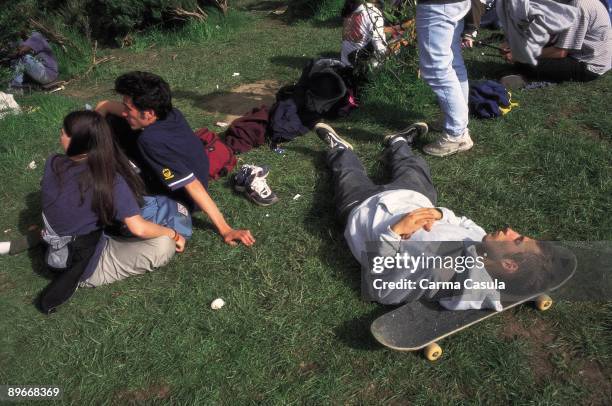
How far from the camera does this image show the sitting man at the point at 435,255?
2.36 meters

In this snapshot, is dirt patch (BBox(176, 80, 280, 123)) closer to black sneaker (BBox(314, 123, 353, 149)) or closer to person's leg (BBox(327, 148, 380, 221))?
black sneaker (BBox(314, 123, 353, 149))

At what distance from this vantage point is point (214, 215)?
3.16 meters

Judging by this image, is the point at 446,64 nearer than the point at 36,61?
Yes

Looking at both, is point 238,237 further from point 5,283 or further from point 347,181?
point 5,283

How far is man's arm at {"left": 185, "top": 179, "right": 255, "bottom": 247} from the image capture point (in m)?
3.09

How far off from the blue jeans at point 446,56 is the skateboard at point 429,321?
1596mm

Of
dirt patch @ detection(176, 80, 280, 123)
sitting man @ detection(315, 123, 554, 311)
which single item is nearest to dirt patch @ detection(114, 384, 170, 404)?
sitting man @ detection(315, 123, 554, 311)

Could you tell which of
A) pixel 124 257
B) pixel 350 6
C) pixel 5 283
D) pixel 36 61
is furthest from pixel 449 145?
pixel 36 61

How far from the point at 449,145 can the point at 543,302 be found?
67.6 inches

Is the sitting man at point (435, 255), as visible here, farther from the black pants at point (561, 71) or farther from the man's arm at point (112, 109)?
the black pants at point (561, 71)

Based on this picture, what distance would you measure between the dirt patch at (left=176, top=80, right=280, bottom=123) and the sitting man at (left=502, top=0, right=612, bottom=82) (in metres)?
3.09

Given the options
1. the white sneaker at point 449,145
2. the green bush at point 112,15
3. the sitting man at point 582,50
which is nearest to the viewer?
the white sneaker at point 449,145

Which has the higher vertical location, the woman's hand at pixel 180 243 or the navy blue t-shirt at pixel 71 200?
the navy blue t-shirt at pixel 71 200

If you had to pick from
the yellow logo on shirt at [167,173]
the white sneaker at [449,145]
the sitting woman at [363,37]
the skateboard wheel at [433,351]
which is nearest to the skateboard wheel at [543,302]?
the skateboard wheel at [433,351]
